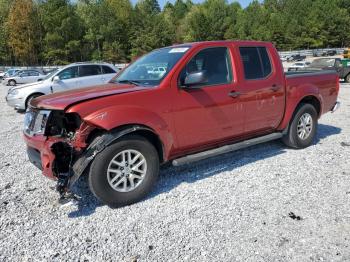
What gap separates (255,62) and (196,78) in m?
1.53

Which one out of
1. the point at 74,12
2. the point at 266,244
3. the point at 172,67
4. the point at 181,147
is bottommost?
the point at 266,244

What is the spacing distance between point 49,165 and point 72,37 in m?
68.8

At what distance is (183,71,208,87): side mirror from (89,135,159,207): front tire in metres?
0.92

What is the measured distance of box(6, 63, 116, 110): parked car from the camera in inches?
447

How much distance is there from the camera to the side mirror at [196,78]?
408cm

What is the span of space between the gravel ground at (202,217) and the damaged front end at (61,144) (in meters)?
0.51

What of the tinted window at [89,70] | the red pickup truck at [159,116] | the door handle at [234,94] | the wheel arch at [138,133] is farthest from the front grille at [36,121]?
the tinted window at [89,70]

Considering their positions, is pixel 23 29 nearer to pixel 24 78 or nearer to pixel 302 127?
pixel 24 78

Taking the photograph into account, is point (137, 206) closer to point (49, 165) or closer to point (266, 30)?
point (49, 165)

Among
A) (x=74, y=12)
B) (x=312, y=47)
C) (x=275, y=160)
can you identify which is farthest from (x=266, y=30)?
(x=275, y=160)

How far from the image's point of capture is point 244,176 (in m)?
4.77

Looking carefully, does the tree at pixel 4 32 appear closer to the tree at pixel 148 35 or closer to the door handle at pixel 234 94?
the tree at pixel 148 35

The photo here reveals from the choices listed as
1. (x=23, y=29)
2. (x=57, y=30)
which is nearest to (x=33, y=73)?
(x=57, y=30)

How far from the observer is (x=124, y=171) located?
12.9 ft
